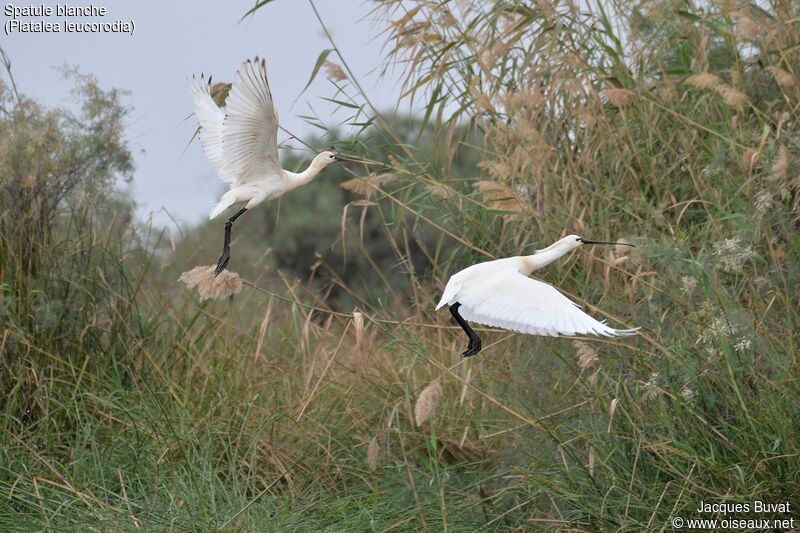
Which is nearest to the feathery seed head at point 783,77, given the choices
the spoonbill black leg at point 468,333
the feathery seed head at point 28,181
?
the spoonbill black leg at point 468,333

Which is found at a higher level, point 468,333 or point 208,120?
point 208,120

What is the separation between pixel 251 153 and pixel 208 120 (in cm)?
54

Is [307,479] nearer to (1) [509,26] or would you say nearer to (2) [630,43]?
(1) [509,26]

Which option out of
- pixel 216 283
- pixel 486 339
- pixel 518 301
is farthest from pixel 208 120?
pixel 486 339

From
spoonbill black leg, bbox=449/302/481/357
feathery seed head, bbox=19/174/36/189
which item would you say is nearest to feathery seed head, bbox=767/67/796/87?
spoonbill black leg, bbox=449/302/481/357

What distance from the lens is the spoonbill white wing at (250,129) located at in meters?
3.41

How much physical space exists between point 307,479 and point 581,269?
5.28ft

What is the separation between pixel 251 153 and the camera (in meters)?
3.59

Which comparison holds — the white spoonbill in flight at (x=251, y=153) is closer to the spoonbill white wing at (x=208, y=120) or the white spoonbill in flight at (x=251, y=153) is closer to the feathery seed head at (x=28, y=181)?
the spoonbill white wing at (x=208, y=120)

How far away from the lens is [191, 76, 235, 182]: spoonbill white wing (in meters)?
3.94

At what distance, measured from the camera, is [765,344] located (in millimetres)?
4078

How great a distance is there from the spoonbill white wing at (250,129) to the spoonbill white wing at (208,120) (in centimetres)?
26

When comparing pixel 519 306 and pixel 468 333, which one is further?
pixel 468 333

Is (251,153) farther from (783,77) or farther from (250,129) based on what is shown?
(783,77)
